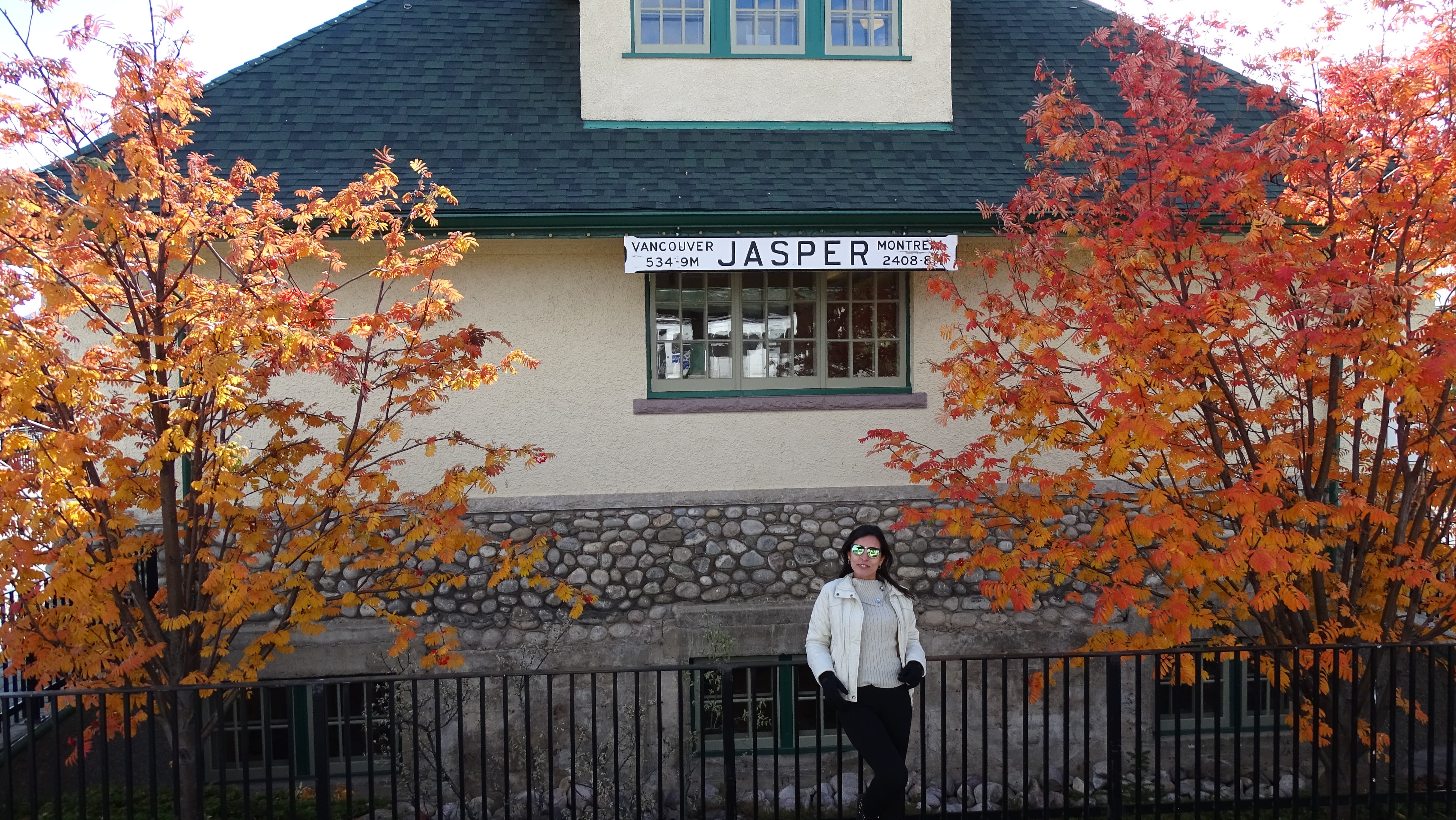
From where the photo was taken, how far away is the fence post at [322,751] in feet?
15.8

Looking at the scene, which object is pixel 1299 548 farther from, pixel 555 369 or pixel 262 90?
pixel 262 90

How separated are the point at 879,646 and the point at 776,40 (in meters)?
5.35

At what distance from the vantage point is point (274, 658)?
23.1 ft

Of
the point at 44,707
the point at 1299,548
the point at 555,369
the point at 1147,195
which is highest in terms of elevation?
the point at 1147,195

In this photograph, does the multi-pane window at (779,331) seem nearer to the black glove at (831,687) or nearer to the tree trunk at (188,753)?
the black glove at (831,687)

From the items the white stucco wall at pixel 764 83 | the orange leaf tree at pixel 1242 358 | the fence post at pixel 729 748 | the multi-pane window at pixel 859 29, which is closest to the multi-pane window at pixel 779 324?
the white stucco wall at pixel 764 83

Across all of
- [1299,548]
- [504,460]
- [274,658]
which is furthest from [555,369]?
[1299,548]

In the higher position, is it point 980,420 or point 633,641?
point 980,420

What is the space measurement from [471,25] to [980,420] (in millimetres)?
5662

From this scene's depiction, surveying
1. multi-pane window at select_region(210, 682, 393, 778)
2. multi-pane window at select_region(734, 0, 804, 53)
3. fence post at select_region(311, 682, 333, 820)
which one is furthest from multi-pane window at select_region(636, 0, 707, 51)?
fence post at select_region(311, 682, 333, 820)

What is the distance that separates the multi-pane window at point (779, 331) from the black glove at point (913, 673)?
3.30 m

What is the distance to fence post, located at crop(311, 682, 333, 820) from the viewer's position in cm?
480

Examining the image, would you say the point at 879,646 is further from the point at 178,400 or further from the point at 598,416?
the point at 178,400

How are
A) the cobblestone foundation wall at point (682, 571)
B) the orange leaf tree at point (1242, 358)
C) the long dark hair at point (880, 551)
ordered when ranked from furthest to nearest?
the cobblestone foundation wall at point (682, 571)
the orange leaf tree at point (1242, 358)
the long dark hair at point (880, 551)
